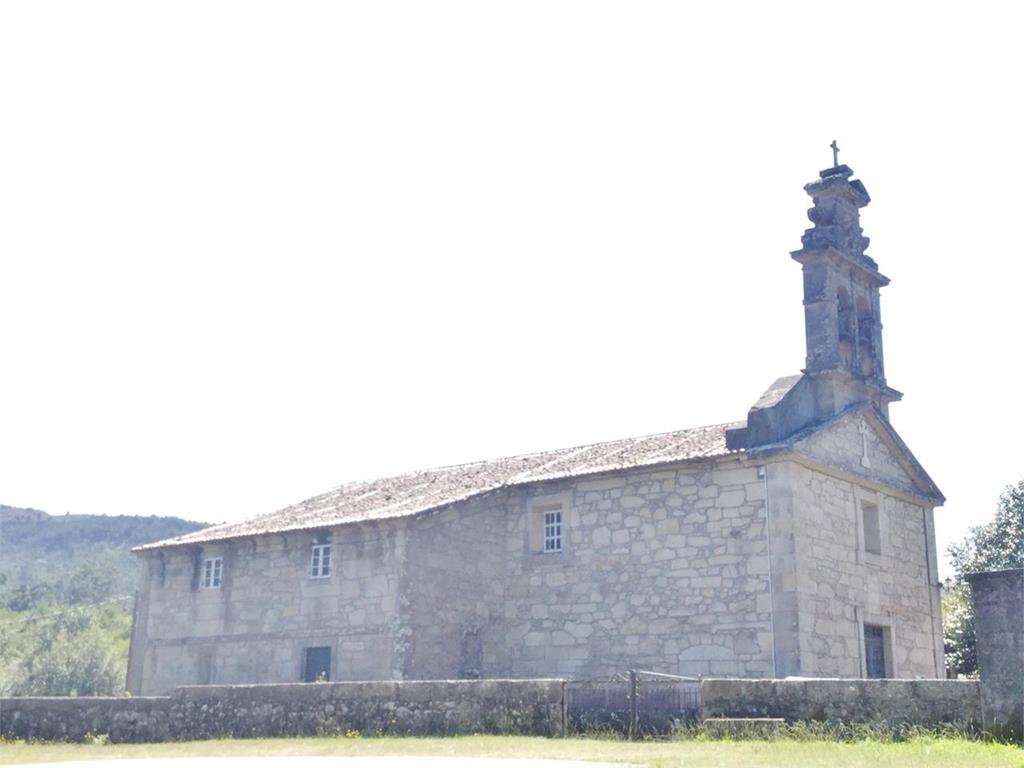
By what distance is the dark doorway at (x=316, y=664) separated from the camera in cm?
2342

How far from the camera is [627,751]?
42.5ft

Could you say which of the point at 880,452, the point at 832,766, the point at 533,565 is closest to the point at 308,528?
the point at 533,565

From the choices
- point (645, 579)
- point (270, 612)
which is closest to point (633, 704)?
point (645, 579)

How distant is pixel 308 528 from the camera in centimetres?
2417

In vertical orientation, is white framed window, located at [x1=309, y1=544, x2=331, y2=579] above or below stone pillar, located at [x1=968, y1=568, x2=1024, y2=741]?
above

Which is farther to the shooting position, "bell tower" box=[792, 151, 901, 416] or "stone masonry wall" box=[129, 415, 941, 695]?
"bell tower" box=[792, 151, 901, 416]

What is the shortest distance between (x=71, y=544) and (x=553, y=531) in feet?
234

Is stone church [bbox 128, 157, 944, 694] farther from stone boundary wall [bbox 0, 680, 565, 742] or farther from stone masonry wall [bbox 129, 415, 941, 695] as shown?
stone boundary wall [bbox 0, 680, 565, 742]

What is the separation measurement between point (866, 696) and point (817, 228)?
12305 mm

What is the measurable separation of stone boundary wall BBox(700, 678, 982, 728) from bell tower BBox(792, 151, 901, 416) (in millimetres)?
9623

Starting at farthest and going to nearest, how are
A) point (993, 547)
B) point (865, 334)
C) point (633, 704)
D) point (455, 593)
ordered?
point (993, 547), point (865, 334), point (455, 593), point (633, 704)

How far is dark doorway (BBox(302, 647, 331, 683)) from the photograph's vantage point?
23.4 m

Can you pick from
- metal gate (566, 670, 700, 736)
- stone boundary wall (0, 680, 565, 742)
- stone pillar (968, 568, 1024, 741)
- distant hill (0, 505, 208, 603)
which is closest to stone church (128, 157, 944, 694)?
stone boundary wall (0, 680, 565, 742)

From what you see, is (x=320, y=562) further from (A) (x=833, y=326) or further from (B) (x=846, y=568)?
(A) (x=833, y=326)
